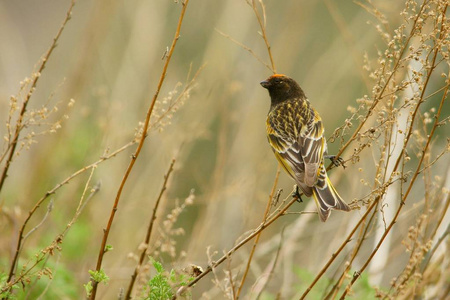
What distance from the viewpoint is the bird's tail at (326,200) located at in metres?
3.47

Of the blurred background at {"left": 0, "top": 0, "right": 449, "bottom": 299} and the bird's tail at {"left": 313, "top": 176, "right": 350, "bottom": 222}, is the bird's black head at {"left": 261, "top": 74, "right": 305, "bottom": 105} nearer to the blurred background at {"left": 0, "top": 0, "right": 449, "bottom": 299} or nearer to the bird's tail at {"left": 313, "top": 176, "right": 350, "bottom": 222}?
the blurred background at {"left": 0, "top": 0, "right": 449, "bottom": 299}

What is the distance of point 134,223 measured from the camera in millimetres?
6996

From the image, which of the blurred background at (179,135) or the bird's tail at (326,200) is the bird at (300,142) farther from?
the blurred background at (179,135)

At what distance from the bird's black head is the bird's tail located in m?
1.22

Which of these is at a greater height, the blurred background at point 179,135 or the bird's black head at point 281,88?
the blurred background at point 179,135

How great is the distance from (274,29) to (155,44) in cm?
320

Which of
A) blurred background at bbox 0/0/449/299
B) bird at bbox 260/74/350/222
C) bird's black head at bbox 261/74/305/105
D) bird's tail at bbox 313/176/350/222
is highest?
blurred background at bbox 0/0/449/299

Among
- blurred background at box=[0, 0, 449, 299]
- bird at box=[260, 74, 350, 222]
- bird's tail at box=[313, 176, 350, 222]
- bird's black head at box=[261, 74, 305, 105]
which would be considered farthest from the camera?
blurred background at box=[0, 0, 449, 299]

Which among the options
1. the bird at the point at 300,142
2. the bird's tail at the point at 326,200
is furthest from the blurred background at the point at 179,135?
the bird's tail at the point at 326,200

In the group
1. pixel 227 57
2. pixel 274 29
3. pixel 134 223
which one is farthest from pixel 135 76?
pixel 274 29

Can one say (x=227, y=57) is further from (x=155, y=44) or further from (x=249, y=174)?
(x=249, y=174)

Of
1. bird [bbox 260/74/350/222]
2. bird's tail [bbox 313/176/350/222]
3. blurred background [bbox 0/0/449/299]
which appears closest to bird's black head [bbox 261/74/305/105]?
bird [bbox 260/74/350/222]

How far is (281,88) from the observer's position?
500 cm

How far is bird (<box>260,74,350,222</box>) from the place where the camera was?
12.4 ft
